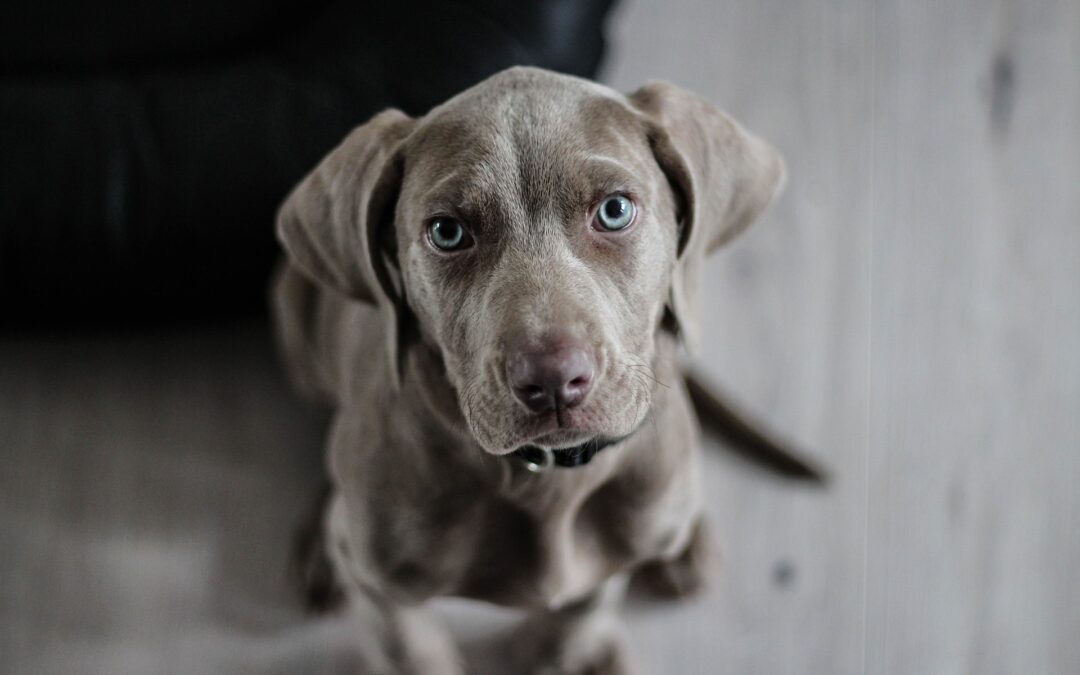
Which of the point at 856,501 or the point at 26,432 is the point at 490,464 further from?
the point at 26,432

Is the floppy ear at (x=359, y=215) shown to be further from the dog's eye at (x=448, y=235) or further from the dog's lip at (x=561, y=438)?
the dog's lip at (x=561, y=438)

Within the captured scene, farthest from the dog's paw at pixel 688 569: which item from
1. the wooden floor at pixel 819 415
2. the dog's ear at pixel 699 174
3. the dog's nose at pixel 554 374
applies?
the dog's nose at pixel 554 374

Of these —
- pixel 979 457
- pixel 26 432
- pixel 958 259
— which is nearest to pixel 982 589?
pixel 979 457

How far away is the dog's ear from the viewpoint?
49.9 inches

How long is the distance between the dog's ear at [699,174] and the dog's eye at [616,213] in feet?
0.31

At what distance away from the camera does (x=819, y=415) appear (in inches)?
85.7

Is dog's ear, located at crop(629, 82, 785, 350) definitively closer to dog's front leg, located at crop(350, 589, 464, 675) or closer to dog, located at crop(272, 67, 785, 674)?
dog, located at crop(272, 67, 785, 674)

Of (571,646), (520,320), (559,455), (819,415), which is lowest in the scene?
(571,646)

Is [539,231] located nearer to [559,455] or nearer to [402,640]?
[559,455]

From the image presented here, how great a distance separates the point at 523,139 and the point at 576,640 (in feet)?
3.31

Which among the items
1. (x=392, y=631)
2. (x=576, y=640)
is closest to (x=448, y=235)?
(x=392, y=631)

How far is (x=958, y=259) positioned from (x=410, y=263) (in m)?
1.55

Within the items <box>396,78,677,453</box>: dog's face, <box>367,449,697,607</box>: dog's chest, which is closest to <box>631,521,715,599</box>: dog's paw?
<box>367,449,697,607</box>: dog's chest

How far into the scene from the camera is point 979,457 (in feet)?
7.01
